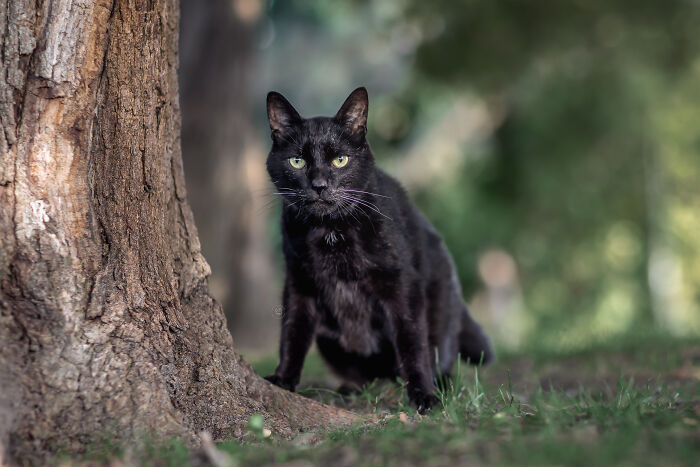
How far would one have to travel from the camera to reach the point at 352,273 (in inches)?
146

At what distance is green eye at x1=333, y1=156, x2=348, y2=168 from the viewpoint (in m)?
3.78

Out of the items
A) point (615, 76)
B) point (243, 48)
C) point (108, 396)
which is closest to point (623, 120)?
point (615, 76)

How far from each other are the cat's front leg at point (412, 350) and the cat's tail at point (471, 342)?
892 millimetres

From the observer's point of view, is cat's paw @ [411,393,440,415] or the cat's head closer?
cat's paw @ [411,393,440,415]

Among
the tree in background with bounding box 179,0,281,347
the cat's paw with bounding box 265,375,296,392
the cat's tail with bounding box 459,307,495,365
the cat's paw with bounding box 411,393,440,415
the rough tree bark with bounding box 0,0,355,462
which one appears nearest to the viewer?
the rough tree bark with bounding box 0,0,355,462

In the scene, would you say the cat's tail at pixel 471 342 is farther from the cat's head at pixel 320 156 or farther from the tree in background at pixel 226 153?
the tree in background at pixel 226 153

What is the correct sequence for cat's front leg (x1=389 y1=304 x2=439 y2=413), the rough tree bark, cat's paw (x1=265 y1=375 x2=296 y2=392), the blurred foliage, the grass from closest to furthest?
the grass, the rough tree bark, cat's front leg (x1=389 y1=304 x2=439 y2=413), cat's paw (x1=265 y1=375 x2=296 y2=392), the blurred foliage

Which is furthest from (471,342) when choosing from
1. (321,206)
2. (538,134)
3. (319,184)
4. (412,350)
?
(538,134)

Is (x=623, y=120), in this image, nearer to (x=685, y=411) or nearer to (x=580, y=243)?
(x=580, y=243)

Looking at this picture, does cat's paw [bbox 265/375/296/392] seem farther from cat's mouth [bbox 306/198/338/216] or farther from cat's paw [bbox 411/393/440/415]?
cat's mouth [bbox 306/198/338/216]

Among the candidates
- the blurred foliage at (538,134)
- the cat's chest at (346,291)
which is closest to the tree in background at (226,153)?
the blurred foliage at (538,134)

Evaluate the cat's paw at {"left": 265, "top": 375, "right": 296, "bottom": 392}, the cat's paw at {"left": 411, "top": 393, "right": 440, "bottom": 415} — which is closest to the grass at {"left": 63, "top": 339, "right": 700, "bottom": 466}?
the cat's paw at {"left": 411, "top": 393, "right": 440, "bottom": 415}

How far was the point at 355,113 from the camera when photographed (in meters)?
3.87

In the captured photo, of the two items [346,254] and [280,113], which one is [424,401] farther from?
[280,113]
